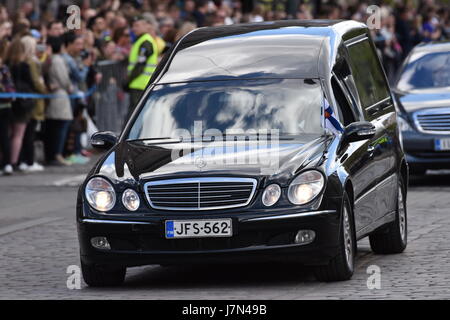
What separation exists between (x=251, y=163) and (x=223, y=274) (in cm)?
119

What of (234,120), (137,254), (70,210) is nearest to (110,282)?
(137,254)

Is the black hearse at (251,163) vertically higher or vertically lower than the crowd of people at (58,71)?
higher

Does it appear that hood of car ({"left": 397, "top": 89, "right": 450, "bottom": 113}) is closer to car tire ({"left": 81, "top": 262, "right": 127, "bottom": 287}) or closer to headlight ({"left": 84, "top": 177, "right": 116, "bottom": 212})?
car tire ({"left": 81, "top": 262, "right": 127, "bottom": 287})

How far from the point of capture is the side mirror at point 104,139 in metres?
11.2

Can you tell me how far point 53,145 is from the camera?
73.7 feet

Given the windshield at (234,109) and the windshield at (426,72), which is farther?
the windshield at (426,72)

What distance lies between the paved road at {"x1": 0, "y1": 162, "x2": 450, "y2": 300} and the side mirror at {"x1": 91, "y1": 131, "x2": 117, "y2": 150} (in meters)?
1.00

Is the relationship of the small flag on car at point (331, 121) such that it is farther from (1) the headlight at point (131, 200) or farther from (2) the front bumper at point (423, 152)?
(2) the front bumper at point (423, 152)

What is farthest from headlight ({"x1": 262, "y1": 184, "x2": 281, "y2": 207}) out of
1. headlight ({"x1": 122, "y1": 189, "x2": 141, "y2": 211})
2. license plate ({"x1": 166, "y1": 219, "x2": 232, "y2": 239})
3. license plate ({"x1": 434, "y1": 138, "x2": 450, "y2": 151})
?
license plate ({"x1": 434, "y1": 138, "x2": 450, "y2": 151})

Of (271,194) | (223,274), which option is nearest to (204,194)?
(271,194)

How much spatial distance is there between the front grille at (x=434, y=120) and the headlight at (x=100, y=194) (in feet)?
28.5

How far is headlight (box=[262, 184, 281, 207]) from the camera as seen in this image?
9.94 metres

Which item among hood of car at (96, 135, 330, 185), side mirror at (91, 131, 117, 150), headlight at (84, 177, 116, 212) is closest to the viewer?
hood of car at (96, 135, 330, 185)

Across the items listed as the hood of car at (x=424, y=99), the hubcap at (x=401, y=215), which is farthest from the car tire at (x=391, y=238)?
the hood of car at (x=424, y=99)
